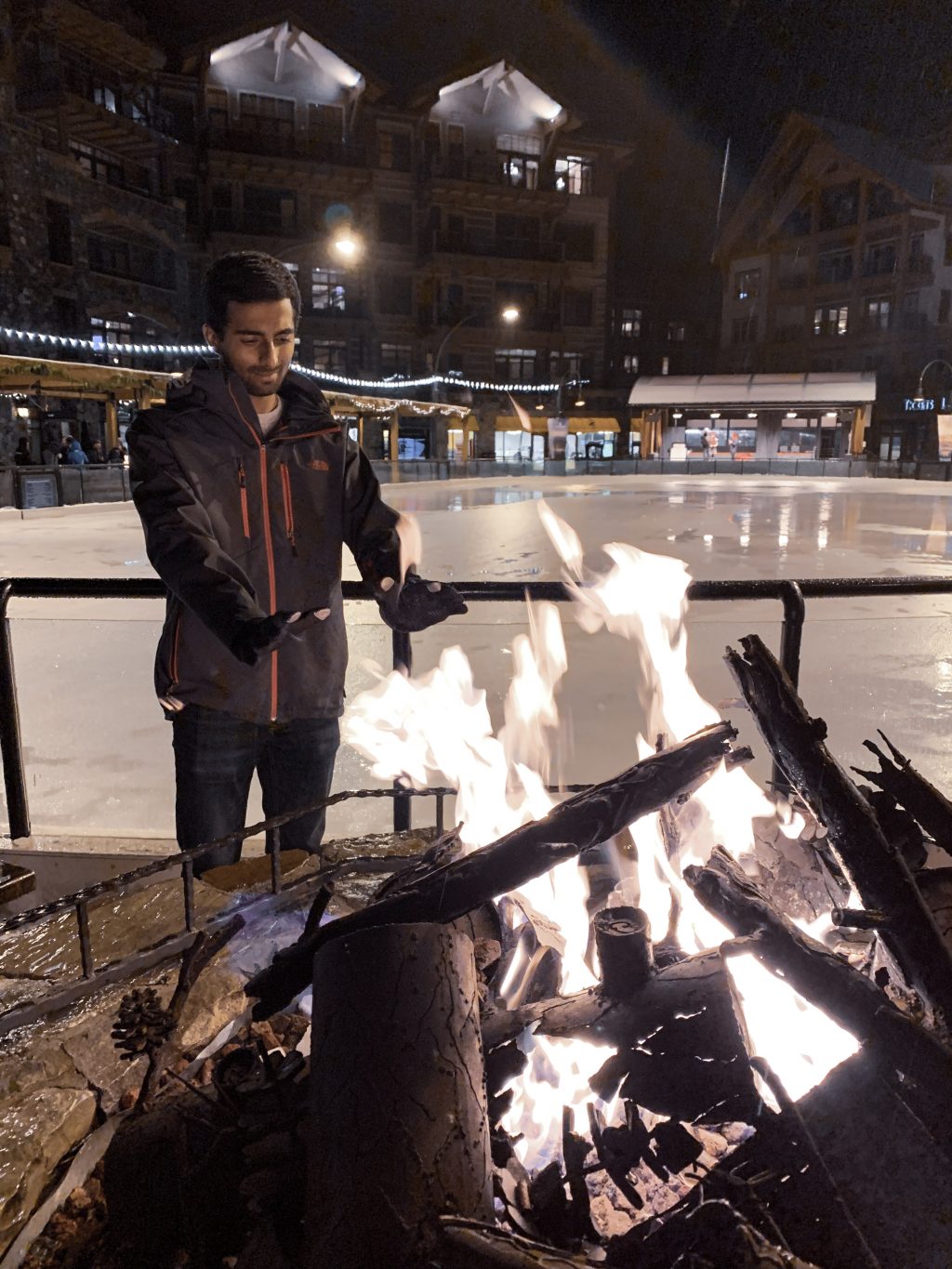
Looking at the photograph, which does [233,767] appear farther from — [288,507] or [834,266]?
[834,266]

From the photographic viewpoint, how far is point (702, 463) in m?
44.2

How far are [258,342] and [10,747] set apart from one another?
79.4 inches

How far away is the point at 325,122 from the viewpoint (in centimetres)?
4425

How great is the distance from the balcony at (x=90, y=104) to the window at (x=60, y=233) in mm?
2906

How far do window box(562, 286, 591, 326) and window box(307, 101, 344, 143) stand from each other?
15801 mm

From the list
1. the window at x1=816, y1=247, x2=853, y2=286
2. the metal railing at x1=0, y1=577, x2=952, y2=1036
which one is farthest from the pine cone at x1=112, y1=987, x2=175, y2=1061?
the window at x1=816, y1=247, x2=853, y2=286

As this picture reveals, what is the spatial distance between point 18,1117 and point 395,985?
37.8 inches

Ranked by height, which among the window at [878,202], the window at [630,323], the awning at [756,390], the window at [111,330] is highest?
the window at [878,202]

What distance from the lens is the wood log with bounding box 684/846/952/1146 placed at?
4.36ft

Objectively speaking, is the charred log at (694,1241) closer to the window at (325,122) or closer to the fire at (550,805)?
the fire at (550,805)

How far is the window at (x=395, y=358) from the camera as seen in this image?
46938 millimetres

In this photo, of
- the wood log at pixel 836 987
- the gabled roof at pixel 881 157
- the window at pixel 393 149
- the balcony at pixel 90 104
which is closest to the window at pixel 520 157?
the window at pixel 393 149

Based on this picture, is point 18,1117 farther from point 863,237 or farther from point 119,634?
point 863,237

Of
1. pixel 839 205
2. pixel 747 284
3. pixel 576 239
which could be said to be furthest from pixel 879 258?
pixel 576 239
